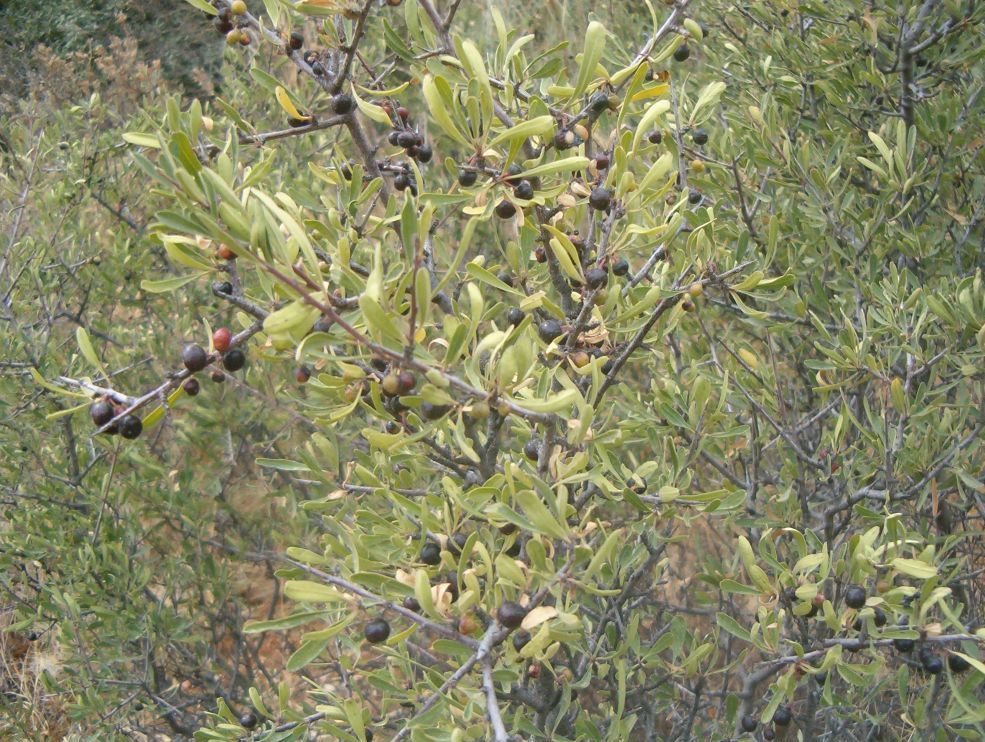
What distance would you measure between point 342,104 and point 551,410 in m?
0.75

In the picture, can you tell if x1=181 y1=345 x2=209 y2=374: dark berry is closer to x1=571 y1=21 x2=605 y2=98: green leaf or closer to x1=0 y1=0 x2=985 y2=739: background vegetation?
x1=0 y1=0 x2=985 y2=739: background vegetation

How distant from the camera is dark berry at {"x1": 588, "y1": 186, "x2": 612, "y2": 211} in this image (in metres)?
1.29

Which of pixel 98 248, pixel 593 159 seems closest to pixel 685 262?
pixel 593 159

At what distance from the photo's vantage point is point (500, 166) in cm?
132

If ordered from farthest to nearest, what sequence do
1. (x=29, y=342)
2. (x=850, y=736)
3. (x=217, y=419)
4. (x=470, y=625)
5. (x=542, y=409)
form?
1. (x=217, y=419)
2. (x=29, y=342)
3. (x=850, y=736)
4. (x=470, y=625)
5. (x=542, y=409)

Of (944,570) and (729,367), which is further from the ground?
(729,367)

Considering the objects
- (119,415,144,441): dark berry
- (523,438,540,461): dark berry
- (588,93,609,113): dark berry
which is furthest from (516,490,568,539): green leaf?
(588,93,609,113): dark berry

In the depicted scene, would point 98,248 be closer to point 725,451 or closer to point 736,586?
point 725,451

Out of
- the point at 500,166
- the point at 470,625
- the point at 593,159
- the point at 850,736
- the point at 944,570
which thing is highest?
the point at 500,166

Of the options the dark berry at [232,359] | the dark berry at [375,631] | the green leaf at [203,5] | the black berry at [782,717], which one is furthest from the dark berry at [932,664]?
the green leaf at [203,5]

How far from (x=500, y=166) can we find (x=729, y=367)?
3.65 feet

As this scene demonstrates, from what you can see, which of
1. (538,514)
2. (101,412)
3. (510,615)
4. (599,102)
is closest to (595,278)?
(599,102)

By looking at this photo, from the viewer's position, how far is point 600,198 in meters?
1.29

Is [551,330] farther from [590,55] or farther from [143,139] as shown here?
[143,139]
